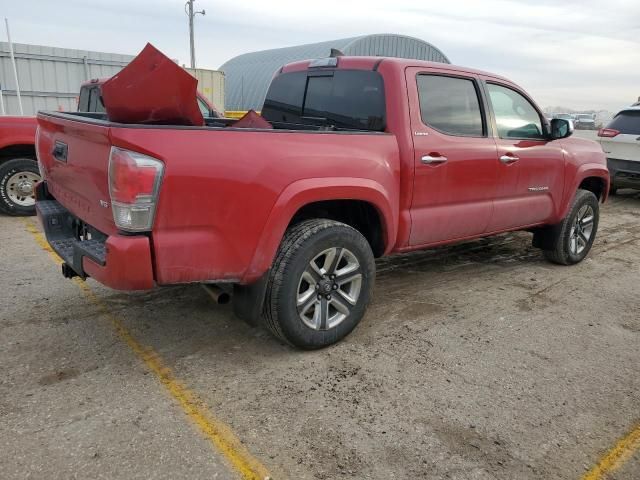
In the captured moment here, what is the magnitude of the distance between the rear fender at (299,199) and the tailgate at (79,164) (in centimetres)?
78

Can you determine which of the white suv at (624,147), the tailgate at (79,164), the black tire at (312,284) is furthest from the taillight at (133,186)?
the white suv at (624,147)

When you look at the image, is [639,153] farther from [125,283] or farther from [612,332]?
[125,283]

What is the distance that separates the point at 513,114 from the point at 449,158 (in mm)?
1187

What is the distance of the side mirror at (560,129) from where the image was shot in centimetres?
482

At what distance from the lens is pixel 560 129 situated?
483 cm

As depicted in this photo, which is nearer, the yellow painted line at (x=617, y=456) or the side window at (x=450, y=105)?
the yellow painted line at (x=617, y=456)

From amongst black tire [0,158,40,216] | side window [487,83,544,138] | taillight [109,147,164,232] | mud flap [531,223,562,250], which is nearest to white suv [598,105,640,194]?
mud flap [531,223,562,250]

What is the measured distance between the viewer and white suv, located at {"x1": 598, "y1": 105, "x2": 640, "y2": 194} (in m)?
9.26

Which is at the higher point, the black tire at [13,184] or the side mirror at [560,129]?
the side mirror at [560,129]

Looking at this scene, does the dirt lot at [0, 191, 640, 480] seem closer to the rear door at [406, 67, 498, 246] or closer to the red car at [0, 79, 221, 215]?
the rear door at [406, 67, 498, 246]

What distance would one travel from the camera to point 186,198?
8.59 ft

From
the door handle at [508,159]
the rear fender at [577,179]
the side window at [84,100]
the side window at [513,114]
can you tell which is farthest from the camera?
the side window at [84,100]

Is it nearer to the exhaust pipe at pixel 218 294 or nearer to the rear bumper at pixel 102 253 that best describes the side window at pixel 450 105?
the exhaust pipe at pixel 218 294

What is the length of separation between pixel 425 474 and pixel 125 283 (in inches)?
66.0
